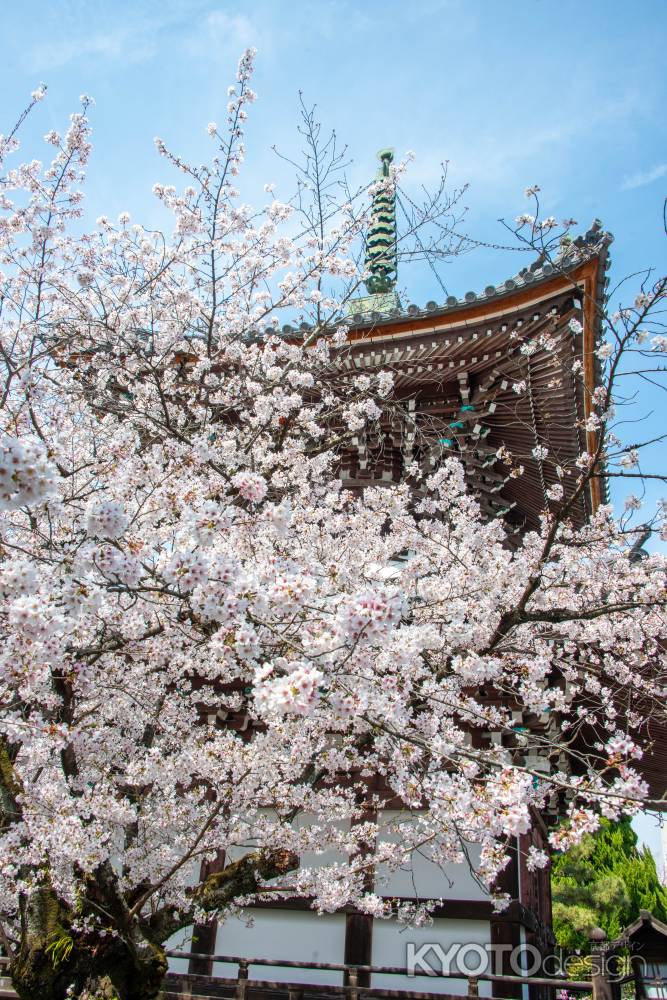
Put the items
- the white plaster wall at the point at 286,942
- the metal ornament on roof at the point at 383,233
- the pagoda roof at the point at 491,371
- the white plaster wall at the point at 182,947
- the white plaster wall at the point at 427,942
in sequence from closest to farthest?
the white plaster wall at the point at 427,942 < the white plaster wall at the point at 286,942 < the white plaster wall at the point at 182,947 < the pagoda roof at the point at 491,371 < the metal ornament on roof at the point at 383,233

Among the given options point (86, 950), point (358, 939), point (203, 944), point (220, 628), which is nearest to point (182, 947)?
point (203, 944)

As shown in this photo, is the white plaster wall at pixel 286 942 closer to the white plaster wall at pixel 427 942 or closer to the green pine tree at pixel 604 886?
the white plaster wall at pixel 427 942

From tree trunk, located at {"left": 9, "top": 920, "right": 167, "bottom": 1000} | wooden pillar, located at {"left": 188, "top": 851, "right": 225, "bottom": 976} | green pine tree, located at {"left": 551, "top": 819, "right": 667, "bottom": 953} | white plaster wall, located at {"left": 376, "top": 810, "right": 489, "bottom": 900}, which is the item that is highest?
white plaster wall, located at {"left": 376, "top": 810, "right": 489, "bottom": 900}

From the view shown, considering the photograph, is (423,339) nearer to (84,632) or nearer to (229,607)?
(84,632)

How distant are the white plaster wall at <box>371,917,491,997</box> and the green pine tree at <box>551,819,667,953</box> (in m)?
15.2

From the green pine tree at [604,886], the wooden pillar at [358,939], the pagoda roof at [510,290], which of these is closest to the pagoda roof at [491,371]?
the pagoda roof at [510,290]

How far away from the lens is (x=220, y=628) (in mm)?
3758

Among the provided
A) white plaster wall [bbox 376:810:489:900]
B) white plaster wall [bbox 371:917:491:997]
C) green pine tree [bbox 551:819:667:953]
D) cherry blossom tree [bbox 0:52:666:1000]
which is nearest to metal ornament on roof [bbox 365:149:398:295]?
cherry blossom tree [bbox 0:52:666:1000]

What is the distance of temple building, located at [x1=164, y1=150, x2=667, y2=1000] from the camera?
695 cm

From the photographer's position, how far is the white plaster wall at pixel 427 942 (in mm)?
6789

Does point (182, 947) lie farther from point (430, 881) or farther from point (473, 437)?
point (473, 437)

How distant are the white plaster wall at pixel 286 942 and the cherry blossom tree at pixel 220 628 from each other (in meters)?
0.79

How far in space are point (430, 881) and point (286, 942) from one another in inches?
66.7
